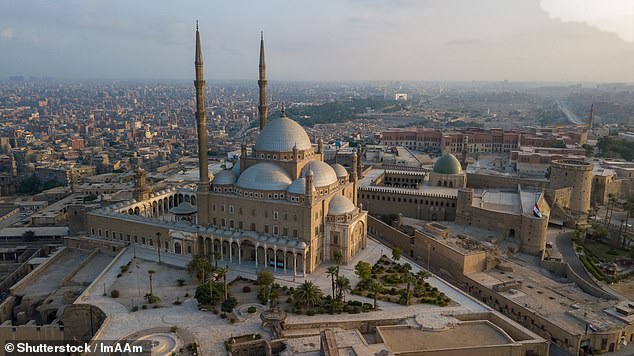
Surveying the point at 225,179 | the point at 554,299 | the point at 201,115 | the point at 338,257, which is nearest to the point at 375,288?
the point at 338,257

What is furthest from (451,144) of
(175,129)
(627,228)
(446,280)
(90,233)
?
(175,129)

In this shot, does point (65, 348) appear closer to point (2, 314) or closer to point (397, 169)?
point (2, 314)

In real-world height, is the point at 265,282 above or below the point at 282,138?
below

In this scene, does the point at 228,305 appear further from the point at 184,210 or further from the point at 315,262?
the point at 184,210

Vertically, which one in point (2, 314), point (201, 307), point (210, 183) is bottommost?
point (2, 314)

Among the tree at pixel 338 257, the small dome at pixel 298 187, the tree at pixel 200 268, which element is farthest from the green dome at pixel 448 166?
the tree at pixel 200 268

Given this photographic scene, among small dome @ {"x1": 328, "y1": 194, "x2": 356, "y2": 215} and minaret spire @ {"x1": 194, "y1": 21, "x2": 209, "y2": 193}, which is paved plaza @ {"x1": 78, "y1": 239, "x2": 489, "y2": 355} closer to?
small dome @ {"x1": 328, "y1": 194, "x2": 356, "y2": 215}
